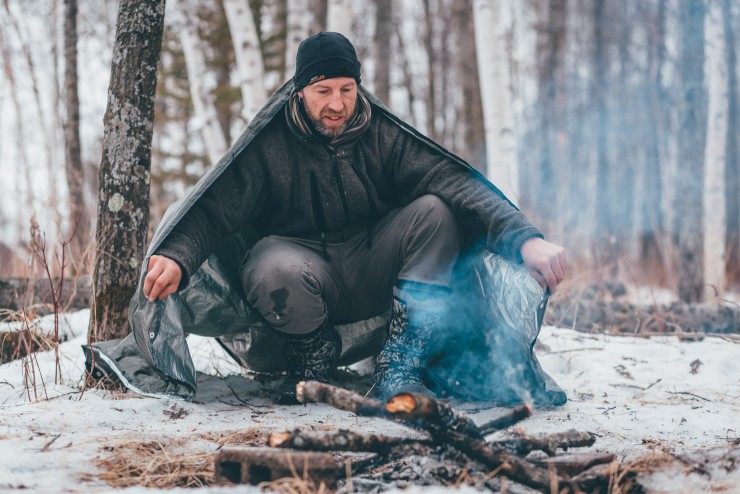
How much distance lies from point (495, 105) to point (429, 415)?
475cm

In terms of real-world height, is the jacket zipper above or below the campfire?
above

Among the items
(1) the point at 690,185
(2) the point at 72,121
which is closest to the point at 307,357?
(2) the point at 72,121

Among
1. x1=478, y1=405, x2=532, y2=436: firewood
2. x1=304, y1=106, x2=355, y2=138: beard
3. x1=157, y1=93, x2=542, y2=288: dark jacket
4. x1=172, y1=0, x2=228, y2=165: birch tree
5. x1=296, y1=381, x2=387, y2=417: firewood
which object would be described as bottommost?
x1=478, y1=405, x2=532, y2=436: firewood

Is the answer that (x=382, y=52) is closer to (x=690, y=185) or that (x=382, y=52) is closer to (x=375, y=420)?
(x=690, y=185)

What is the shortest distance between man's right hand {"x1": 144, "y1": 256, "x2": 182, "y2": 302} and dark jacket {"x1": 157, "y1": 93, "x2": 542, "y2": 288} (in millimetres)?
230

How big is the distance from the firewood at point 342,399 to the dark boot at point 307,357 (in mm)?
960

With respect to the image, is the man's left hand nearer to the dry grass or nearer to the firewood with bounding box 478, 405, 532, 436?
the firewood with bounding box 478, 405, 532, 436

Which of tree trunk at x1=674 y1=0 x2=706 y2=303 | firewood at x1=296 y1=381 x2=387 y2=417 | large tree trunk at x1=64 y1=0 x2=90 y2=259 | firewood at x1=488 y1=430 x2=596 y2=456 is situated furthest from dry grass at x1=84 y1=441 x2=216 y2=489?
tree trunk at x1=674 y1=0 x2=706 y2=303

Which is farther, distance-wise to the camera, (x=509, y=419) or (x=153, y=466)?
(x=509, y=419)

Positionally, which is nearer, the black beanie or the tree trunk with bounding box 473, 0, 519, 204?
the black beanie

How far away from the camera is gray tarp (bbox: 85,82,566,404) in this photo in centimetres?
273

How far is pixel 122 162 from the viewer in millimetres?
3088

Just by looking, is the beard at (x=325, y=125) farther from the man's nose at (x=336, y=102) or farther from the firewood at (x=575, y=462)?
the firewood at (x=575, y=462)

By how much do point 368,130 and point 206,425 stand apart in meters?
1.49
